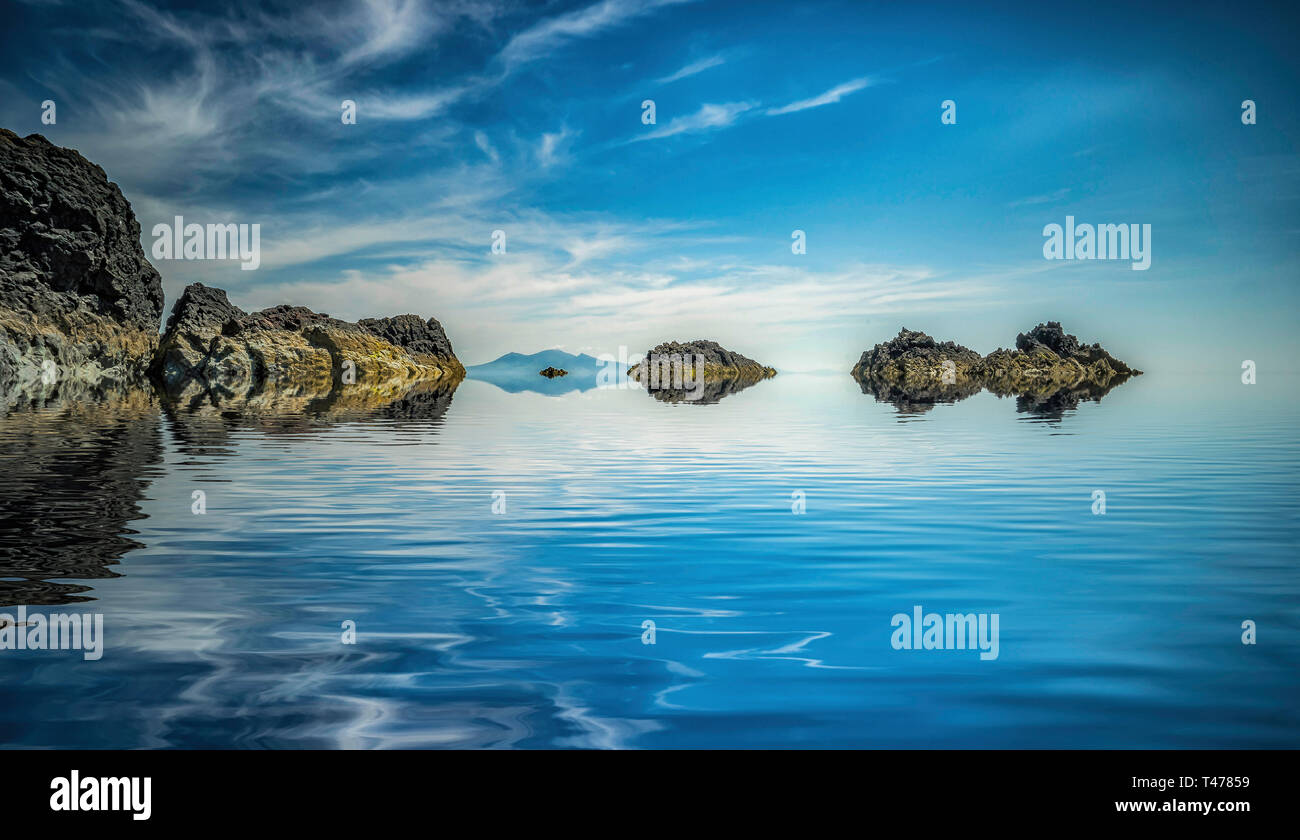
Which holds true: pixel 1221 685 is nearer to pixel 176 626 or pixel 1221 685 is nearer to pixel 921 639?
pixel 921 639

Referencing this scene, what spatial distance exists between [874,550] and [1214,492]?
11905mm

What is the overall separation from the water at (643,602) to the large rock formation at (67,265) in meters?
155

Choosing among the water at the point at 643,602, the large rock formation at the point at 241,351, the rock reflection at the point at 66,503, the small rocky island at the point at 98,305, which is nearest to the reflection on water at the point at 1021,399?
the water at the point at 643,602

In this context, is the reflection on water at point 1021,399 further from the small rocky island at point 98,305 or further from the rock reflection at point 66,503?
the small rocky island at point 98,305

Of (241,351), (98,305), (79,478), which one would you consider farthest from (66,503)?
(98,305)

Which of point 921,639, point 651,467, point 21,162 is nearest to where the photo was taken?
point 921,639

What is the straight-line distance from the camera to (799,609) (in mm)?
9672

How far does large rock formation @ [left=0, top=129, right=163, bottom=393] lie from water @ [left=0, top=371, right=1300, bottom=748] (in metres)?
155

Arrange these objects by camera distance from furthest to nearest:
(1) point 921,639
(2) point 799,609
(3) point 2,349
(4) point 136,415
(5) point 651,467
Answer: (3) point 2,349 < (4) point 136,415 < (5) point 651,467 < (2) point 799,609 < (1) point 921,639

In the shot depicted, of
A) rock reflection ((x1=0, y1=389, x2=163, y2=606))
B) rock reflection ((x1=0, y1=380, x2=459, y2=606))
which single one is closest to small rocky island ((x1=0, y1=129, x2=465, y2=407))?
rock reflection ((x1=0, y1=380, x2=459, y2=606))

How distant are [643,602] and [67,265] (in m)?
204

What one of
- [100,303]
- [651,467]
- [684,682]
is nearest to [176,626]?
[684,682]

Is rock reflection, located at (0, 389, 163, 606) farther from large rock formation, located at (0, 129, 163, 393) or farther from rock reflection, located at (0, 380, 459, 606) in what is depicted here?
large rock formation, located at (0, 129, 163, 393)

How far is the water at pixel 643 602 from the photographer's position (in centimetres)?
651
